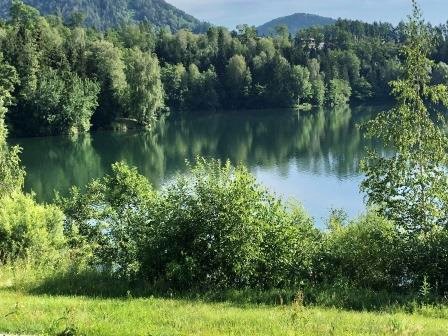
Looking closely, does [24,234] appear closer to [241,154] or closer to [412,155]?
[412,155]

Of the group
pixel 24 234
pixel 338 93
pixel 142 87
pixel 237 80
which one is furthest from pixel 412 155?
pixel 338 93

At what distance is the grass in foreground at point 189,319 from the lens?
793 cm

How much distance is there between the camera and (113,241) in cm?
2017

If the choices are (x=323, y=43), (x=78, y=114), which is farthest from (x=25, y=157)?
(x=323, y=43)

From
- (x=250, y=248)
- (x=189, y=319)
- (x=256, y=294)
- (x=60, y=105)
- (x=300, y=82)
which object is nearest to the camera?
(x=189, y=319)

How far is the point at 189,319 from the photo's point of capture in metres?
8.84

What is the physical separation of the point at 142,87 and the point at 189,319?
7881 centimetres

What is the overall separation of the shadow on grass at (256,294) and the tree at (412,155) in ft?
8.29

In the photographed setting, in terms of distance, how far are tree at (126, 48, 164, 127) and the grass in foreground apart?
251 feet

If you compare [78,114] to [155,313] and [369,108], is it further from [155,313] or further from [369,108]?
[155,313]

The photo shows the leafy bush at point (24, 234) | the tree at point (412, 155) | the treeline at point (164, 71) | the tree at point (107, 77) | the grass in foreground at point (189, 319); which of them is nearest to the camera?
the grass in foreground at point (189, 319)

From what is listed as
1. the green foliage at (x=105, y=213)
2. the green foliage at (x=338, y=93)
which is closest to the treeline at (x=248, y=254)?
the green foliage at (x=105, y=213)

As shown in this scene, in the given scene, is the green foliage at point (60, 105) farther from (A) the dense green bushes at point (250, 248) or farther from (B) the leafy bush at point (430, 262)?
(B) the leafy bush at point (430, 262)

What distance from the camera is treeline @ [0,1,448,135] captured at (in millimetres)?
82438
